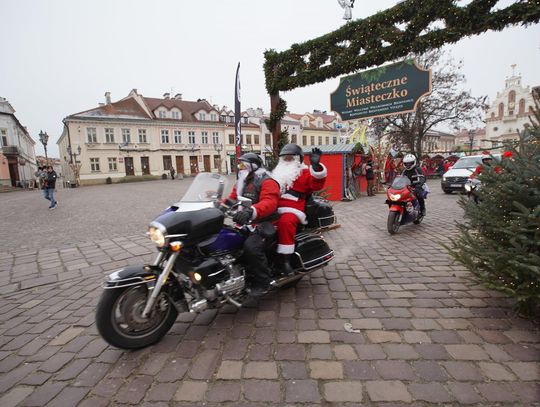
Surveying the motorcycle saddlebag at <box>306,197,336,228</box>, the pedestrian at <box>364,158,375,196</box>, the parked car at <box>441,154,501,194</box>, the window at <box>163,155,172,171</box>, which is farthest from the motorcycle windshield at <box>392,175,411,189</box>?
the window at <box>163,155,172,171</box>

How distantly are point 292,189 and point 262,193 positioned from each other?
562 millimetres

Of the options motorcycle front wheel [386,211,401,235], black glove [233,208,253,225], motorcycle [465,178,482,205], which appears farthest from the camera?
motorcycle front wheel [386,211,401,235]

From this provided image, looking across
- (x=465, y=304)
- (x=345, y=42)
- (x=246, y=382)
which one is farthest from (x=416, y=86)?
(x=246, y=382)

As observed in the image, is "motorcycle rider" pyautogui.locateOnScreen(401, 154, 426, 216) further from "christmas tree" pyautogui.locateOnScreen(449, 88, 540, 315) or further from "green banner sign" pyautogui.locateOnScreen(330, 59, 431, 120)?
"christmas tree" pyautogui.locateOnScreen(449, 88, 540, 315)

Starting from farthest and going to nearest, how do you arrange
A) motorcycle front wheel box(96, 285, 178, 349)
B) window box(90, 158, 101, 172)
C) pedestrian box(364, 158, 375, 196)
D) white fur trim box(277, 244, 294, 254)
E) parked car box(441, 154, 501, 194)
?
1. window box(90, 158, 101, 172)
2. pedestrian box(364, 158, 375, 196)
3. parked car box(441, 154, 501, 194)
4. white fur trim box(277, 244, 294, 254)
5. motorcycle front wheel box(96, 285, 178, 349)

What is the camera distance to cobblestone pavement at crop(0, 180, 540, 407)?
1.92 metres

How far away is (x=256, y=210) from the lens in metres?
Answer: 2.73

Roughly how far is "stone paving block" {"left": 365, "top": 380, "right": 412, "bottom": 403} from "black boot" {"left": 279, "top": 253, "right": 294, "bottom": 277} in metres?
1.40

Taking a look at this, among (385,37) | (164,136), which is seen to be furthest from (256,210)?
(164,136)

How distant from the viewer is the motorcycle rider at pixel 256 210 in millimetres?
2750

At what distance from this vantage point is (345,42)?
6.61 metres

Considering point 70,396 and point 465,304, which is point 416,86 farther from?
point 70,396

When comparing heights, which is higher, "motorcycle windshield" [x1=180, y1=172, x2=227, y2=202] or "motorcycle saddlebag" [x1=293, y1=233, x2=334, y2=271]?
"motorcycle windshield" [x1=180, y1=172, x2=227, y2=202]

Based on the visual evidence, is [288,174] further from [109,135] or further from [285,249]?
[109,135]
